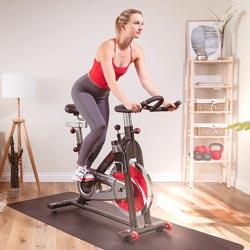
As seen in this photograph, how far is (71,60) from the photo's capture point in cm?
479

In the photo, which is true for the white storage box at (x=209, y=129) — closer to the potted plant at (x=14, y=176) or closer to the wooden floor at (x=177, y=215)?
the wooden floor at (x=177, y=215)

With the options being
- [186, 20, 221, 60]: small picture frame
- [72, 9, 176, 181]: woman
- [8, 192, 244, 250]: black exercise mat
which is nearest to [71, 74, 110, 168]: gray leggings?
[72, 9, 176, 181]: woman

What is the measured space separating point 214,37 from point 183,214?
2.11m

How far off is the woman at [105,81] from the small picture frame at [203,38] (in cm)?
170

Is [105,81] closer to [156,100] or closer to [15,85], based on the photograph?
[156,100]

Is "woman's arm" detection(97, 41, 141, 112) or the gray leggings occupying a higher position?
"woman's arm" detection(97, 41, 141, 112)

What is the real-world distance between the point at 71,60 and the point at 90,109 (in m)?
1.67

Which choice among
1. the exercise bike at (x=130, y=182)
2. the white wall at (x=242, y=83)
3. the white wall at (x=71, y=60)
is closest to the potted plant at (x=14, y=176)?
the white wall at (x=71, y=60)

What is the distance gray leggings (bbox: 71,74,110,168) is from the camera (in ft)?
10.7

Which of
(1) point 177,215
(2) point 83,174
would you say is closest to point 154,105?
(2) point 83,174

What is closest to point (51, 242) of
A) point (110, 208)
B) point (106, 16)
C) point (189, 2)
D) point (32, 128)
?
A: point (110, 208)

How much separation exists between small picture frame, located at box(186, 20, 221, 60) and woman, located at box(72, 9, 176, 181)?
5.58 ft

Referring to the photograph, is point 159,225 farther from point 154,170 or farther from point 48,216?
point 154,170

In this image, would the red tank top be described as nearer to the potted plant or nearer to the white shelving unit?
the potted plant
